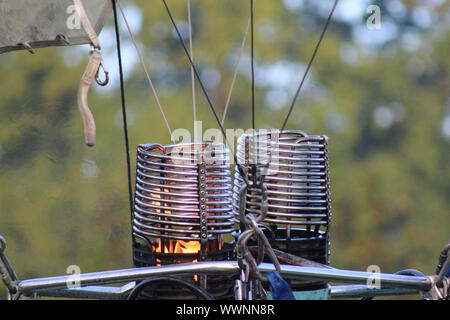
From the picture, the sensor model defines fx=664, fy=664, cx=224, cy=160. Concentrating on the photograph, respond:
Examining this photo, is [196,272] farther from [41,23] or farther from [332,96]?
[332,96]

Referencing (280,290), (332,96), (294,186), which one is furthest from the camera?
(332,96)

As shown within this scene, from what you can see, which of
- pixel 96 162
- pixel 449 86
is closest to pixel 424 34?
pixel 449 86

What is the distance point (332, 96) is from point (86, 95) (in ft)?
8.56

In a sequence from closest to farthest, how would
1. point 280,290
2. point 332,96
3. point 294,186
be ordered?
1. point 280,290
2. point 294,186
3. point 332,96

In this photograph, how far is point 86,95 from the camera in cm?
54

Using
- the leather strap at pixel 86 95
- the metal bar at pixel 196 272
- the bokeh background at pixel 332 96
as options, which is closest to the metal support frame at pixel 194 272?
the metal bar at pixel 196 272

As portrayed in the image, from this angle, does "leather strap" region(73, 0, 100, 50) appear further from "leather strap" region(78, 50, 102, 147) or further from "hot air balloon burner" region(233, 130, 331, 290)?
"hot air balloon burner" region(233, 130, 331, 290)

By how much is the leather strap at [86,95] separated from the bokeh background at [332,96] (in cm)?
171

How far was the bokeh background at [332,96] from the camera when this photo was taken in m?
2.61

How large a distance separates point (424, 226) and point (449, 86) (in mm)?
727

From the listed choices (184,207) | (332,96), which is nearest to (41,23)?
(184,207)

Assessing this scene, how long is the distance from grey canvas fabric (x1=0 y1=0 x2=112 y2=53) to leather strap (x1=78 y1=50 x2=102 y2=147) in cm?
2

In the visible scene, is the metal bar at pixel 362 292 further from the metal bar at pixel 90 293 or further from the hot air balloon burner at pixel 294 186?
the metal bar at pixel 90 293

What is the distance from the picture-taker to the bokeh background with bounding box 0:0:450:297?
2.61 metres
